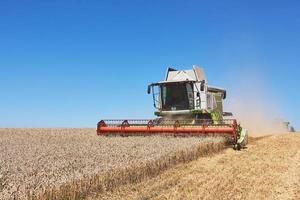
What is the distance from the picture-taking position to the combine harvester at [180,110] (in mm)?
14539

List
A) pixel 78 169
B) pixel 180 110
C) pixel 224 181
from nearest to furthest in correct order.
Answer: pixel 78 169 → pixel 224 181 → pixel 180 110

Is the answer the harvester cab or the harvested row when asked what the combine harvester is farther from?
the harvested row

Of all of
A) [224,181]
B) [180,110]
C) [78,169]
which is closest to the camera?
[78,169]

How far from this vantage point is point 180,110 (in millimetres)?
16281

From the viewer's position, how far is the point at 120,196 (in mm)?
6418

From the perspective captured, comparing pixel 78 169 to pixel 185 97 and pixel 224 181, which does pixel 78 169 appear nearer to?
pixel 224 181

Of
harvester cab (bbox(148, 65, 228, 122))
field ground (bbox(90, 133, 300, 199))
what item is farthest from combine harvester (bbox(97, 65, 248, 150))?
field ground (bbox(90, 133, 300, 199))

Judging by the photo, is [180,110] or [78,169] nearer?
[78,169]

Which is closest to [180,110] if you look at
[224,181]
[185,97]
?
[185,97]

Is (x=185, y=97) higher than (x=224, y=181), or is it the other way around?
(x=185, y=97)

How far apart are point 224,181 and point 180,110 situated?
855cm

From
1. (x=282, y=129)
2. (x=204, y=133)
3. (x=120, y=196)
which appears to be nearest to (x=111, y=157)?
(x=120, y=196)

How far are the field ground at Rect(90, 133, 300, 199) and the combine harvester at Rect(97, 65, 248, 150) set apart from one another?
11.0 feet

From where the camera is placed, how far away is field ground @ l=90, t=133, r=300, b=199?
668 cm
